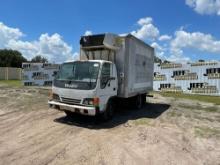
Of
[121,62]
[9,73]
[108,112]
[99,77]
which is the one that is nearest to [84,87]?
[99,77]

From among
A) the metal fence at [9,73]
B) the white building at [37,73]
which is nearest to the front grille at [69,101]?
the white building at [37,73]

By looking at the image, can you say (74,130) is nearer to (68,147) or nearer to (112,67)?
(68,147)

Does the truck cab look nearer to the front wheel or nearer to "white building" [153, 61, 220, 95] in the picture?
the front wheel

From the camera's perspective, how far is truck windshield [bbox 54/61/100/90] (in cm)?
861

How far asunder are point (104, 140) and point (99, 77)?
87.2 inches

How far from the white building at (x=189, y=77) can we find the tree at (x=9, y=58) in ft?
171

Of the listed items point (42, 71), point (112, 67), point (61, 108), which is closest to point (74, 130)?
point (61, 108)

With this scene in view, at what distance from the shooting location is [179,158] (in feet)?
21.2

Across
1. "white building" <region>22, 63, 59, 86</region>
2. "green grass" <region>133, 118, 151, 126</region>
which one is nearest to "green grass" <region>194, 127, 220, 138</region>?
"green grass" <region>133, 118, 151, 126</region>

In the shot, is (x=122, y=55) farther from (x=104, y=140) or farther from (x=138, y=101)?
(x=104, y=140)

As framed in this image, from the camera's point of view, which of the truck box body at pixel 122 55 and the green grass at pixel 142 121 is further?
the truck box body at pixel 122 55

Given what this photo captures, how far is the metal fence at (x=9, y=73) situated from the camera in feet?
144

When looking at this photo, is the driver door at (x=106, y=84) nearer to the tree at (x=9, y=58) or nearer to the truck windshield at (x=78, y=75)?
the truck windshield at (x=78, y=75)

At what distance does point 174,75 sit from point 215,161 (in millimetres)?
22705
